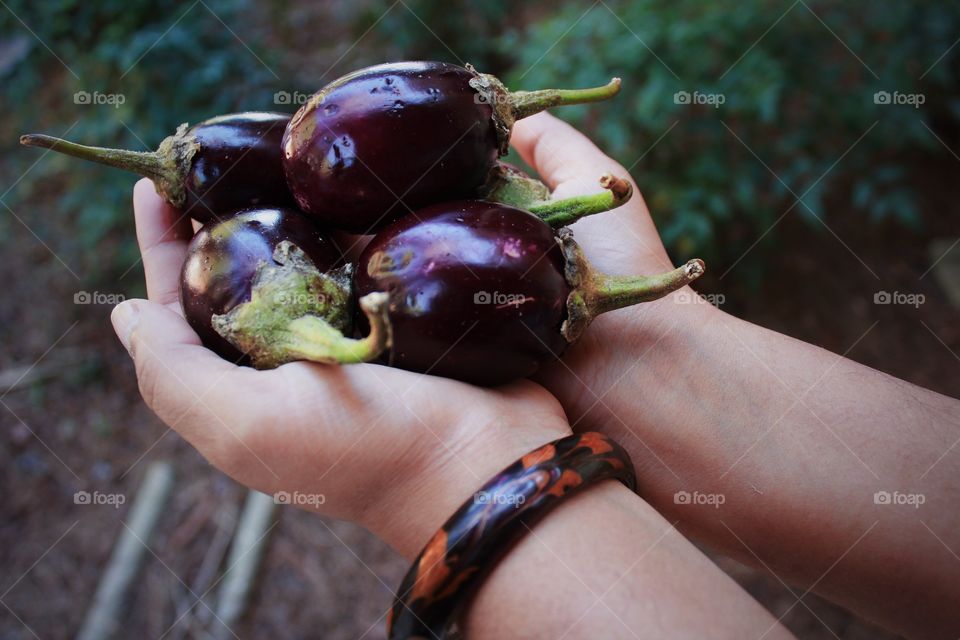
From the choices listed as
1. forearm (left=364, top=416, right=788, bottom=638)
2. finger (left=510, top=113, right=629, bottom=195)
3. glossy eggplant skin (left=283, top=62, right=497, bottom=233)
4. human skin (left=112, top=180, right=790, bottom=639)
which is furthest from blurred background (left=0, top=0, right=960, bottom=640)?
forearm (left=364, top=416, right=788, bottom=638)

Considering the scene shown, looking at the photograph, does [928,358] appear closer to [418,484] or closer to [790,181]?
[790,181]

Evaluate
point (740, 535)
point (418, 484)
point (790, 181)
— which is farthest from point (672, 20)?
point (418, 484)

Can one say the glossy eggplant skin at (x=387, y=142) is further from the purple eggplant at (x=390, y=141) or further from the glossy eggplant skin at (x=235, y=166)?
the glossy eggplant skin at (x=235, y=166)

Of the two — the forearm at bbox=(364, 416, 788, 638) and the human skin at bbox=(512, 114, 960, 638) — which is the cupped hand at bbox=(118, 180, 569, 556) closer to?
the forearm at bbox=(364, 416, 788, 638)

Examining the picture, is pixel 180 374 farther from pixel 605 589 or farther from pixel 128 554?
pixel 128 554

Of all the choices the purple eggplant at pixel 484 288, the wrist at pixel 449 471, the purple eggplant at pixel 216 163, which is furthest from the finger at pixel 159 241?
the wrist at pixel 449 471

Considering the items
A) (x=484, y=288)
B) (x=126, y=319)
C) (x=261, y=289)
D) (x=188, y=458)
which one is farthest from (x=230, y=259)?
(x=188, y=458)
